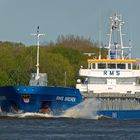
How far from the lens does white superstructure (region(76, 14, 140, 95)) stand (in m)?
128

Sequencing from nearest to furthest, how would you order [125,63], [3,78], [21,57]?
[125,63], [3,78], [21,57]

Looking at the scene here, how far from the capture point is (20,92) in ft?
390

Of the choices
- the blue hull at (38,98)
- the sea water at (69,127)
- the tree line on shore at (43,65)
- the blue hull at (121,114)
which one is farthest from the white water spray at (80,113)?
the tree line on shore at (43,65)

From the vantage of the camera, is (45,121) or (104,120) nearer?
(45,121)

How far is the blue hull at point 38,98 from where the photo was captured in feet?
390

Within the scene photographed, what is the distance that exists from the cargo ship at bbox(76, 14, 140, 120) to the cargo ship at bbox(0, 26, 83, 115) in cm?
598

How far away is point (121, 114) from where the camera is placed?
128 metres

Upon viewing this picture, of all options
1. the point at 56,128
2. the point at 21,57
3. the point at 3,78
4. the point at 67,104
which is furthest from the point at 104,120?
the point at 21,57

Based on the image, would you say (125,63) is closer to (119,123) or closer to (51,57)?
(119,123)

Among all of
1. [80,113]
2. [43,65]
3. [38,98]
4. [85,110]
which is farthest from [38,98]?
[43,65]

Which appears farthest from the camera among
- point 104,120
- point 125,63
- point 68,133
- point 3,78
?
point 3,78

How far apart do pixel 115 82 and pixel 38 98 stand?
1282 cm

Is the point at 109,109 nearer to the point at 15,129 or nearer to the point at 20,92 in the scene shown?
the point at 20,92

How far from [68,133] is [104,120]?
24819 millimetres
